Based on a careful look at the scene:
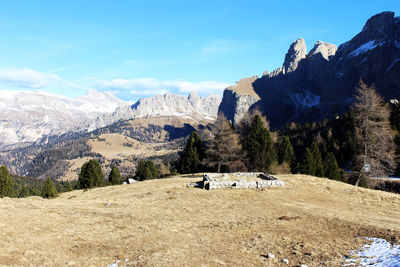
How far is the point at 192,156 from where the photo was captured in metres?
74.3

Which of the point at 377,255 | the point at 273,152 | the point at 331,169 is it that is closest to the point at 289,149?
the point at 331,169

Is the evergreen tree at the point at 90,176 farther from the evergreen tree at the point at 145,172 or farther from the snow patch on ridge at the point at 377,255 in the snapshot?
the snow patch on ridge at the point at 377,255

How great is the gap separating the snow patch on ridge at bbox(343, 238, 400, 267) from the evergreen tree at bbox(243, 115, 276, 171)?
4902 centimetres

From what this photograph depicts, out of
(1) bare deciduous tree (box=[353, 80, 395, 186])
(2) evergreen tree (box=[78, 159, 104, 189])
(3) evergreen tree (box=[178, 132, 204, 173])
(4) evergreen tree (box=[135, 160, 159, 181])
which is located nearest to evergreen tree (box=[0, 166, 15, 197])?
(2) evergreen tree (box=[78, 159, 104, 189])

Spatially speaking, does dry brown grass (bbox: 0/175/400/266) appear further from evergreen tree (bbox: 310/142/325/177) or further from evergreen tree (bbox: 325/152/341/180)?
evergreen tree (bbox: 325/152/341/180)

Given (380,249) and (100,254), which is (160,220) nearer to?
(100,254)

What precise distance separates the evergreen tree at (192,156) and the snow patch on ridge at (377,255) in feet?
199

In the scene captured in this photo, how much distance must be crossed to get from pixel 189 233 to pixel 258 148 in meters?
48.5

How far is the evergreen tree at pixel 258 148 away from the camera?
6312 cm

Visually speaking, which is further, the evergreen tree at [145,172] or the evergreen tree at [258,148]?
the evergreen tree at [145,172]

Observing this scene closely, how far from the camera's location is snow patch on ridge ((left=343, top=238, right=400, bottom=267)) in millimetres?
11508

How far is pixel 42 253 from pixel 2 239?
10.7 feet

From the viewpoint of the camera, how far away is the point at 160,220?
68.8ft

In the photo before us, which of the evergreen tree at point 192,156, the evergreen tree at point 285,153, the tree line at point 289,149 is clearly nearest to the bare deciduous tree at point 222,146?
the tree line at point 289,149
